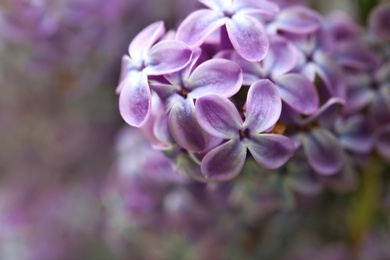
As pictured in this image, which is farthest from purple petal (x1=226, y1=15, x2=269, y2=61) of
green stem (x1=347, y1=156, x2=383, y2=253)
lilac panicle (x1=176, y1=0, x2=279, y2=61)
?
green stem (x1=347, y1=156, x2=383, y2=253)

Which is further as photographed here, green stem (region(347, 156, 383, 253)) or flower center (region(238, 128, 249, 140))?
green stem (region(347, 156, 383, 253))

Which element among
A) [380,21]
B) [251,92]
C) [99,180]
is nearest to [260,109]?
[251,92]

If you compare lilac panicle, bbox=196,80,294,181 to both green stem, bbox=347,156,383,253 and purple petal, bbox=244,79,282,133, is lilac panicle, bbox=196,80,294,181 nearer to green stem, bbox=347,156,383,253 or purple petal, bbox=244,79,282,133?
purple petal, bbox=244,79,282,133

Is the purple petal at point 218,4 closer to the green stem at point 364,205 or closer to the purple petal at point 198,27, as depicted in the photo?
the purple petal at point 198,27

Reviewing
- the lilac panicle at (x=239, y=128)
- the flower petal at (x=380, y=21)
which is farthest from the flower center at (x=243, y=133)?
the flower petal at (x=380, y=21)

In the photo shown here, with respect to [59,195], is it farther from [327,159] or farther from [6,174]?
[327,159]

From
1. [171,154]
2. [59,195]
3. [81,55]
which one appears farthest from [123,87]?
[59,195]

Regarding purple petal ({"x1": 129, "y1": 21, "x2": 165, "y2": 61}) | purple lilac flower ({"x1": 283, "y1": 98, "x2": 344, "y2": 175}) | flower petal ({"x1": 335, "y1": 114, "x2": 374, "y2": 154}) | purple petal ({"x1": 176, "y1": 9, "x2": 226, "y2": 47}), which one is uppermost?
purple petal ({"x1": 129, "y1": 21, "x2": 165, "y2": 61})
